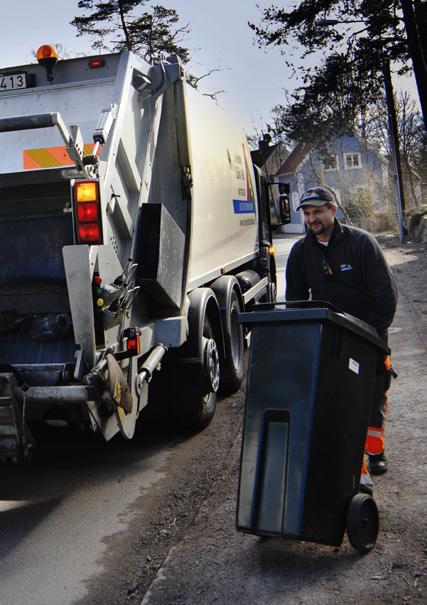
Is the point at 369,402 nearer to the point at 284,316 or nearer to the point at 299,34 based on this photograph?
the point at 284,316

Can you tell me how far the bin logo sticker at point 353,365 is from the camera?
11.0 ft

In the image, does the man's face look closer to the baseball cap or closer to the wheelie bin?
the baseball cap

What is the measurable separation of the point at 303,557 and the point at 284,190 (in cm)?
850

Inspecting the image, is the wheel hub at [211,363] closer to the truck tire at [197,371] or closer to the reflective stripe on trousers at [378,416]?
the truck tire at [197,371]

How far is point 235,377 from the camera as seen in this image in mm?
6859

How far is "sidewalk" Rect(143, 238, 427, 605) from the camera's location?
2990 millimetres

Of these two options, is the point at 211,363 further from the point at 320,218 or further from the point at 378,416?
the point at 320,218

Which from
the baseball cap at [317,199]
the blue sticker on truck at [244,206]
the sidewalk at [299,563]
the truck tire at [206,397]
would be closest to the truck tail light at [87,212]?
the baseball cap at [317,199]

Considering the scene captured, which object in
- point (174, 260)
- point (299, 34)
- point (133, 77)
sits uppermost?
point (299, 34)

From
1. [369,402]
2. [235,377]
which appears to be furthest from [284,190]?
[369,402]

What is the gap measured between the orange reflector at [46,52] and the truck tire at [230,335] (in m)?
2.46

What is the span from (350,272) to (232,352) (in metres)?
2.82

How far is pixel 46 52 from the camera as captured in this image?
5.39 metres

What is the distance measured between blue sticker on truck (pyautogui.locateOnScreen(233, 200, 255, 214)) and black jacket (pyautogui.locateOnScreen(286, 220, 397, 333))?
3654mm
